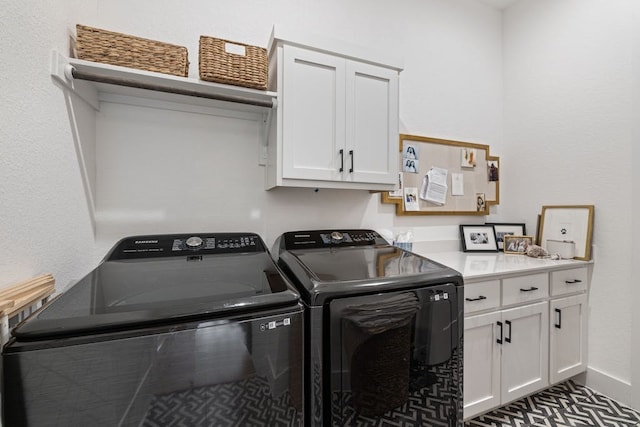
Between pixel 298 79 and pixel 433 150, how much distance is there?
1335 mm

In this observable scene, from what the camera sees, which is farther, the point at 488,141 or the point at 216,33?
the point at 488,141

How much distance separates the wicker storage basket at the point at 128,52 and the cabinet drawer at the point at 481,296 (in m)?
1.83

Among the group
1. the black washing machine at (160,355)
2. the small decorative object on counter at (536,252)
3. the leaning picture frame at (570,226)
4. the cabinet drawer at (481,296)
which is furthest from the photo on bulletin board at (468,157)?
the black washing machine at (160,355)

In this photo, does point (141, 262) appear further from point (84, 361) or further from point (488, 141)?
point (488, 141)

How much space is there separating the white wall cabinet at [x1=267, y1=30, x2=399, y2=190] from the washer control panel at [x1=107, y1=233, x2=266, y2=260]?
0.35 metres

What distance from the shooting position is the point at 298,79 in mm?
1467

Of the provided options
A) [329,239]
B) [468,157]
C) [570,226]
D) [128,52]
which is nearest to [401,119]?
[468,157]

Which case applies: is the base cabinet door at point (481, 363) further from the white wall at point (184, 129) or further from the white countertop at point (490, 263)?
the white wall at point (184, 129)

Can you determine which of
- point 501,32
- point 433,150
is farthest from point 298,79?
point 501,32

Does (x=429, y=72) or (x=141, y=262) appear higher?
(x=429, y=72)

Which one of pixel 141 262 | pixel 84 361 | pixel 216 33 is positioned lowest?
pixel 84 361

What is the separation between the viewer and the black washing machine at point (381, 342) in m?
1.01

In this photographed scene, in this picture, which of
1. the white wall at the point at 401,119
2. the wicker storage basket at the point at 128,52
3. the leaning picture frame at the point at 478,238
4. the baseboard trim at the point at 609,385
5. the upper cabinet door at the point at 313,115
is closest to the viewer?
the white wall at the point at 401,119

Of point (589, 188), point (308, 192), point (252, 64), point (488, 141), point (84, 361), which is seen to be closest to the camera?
point (84, 361)
